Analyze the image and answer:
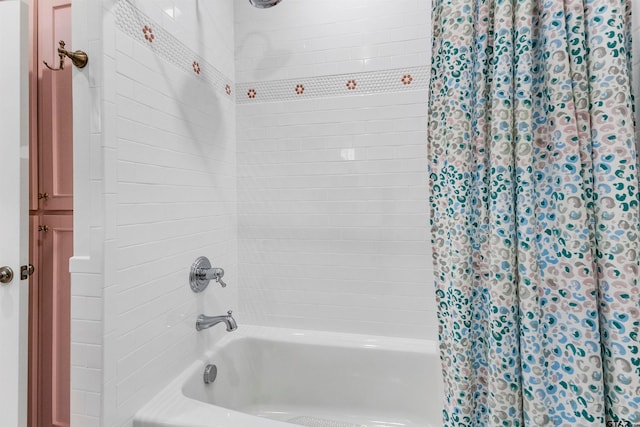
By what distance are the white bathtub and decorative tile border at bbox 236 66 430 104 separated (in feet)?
4.22

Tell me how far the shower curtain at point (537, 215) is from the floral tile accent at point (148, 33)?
104 centimetres

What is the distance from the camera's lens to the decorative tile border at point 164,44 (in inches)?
45.1

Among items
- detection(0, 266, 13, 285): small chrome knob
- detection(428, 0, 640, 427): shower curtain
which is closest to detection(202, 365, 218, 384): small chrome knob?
detection(0, 266, 13, 285): small chrome knob

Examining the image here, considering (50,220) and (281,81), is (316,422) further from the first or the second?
(281,81)

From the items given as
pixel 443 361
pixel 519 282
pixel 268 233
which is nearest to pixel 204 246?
pixel 268 233

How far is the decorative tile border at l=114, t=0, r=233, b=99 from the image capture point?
1146mm

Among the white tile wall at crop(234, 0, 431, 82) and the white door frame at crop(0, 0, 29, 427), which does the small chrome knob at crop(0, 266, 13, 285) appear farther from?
the white tile wall at crop(234, 0, 431, 82)

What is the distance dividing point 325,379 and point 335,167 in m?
1.10

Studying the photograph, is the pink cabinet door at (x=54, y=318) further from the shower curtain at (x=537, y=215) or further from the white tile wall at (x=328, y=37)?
the shower curtain at (x=537, y=215)

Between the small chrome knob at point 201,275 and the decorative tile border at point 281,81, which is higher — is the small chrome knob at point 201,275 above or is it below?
below

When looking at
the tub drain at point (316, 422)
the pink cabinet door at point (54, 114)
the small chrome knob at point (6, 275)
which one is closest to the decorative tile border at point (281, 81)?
the pink cabinet door at point (54, 114)

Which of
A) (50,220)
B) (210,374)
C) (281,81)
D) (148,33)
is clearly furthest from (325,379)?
(148,33)

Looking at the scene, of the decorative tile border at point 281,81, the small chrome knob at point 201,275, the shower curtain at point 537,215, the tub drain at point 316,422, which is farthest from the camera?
the tub drain at point 316,422

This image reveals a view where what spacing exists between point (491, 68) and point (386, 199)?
3.11 ft
